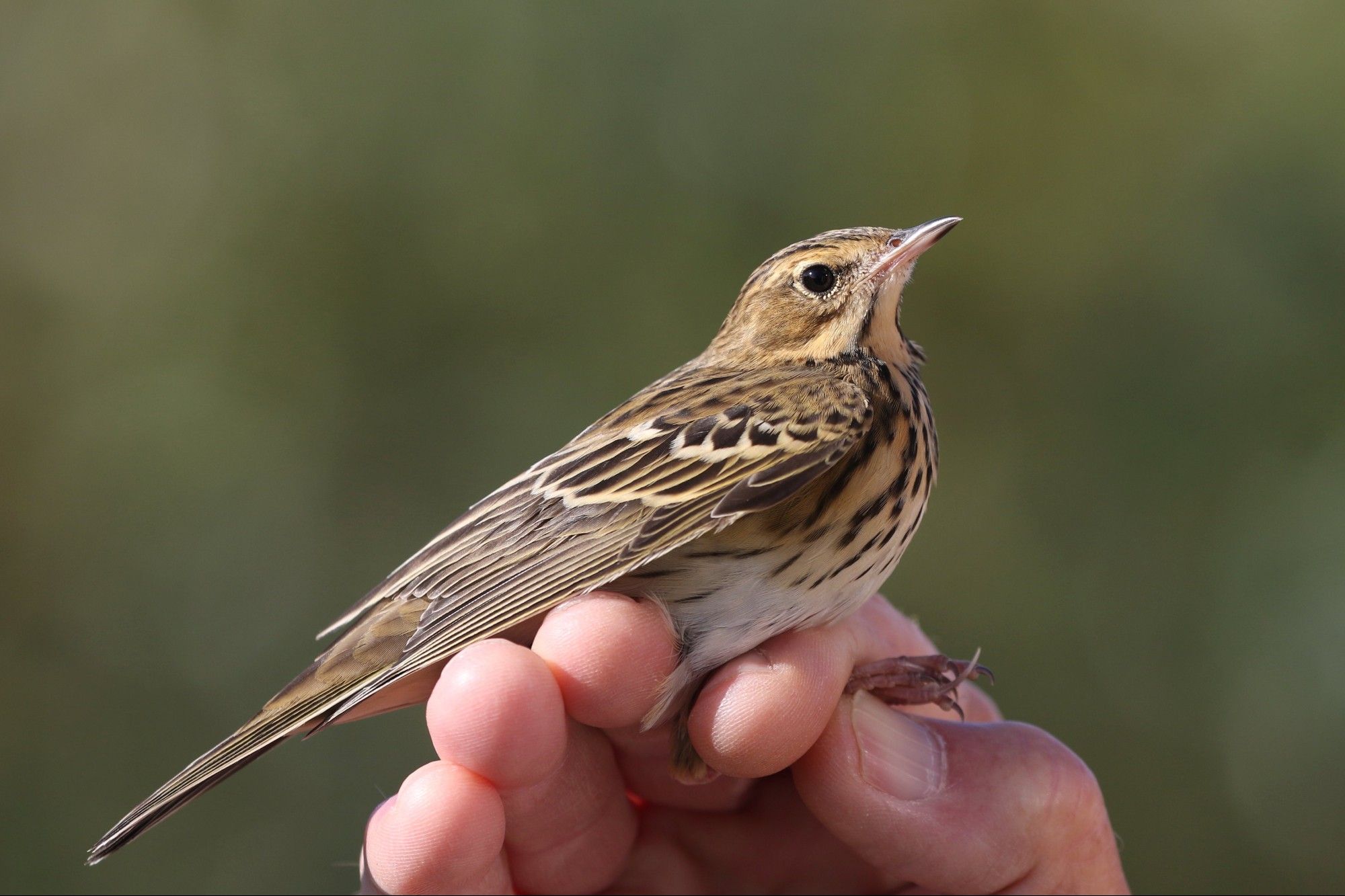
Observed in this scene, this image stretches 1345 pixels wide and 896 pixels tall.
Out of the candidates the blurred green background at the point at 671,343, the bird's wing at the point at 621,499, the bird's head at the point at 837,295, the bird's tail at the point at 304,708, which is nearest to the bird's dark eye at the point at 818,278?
the bird's head at the point at 837,295

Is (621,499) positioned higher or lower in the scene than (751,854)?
higher

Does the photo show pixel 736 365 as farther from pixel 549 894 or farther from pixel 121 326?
pixel 121 326

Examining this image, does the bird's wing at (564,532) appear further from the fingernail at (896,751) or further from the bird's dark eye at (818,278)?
the fingernail at (896,751)

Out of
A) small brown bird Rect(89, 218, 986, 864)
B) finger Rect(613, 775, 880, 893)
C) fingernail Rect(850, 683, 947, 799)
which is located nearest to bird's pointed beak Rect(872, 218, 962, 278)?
small brown bird Rect(89, 218, 986, 864)

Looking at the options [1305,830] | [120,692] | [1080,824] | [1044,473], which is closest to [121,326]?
[120,692]

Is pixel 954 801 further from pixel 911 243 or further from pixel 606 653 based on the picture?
pixel 911 243

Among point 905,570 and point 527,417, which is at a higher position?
point 527,417

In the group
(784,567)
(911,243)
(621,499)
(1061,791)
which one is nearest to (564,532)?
(621,499)
